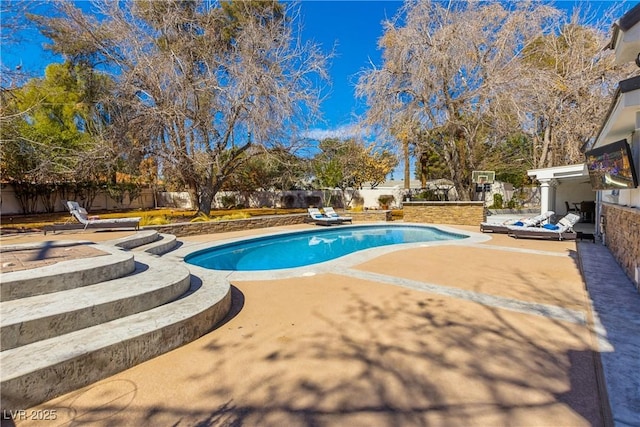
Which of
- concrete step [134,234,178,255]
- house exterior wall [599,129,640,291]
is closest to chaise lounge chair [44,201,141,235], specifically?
concrete step [134,234,178,255]

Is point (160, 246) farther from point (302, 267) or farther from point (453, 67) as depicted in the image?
point (453, 67)

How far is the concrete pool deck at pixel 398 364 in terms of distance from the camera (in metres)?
2.59

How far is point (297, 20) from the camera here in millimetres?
16312

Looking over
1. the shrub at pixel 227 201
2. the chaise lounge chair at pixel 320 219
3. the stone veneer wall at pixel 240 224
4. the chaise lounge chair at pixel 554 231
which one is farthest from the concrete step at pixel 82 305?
the shrub at pixel 227 201

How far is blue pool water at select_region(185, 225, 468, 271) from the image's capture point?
981 cm

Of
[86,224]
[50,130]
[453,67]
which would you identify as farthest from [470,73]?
[50,130]

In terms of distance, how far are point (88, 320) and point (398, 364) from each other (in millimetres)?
3352

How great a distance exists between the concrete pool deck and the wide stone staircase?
0.17 meters

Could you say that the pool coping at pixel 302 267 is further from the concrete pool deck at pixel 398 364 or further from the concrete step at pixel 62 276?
the concrete step at pixel 62 276

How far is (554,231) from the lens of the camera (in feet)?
36.3

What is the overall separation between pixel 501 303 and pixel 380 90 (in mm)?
14579

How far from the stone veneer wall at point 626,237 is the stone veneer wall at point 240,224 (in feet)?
38.6

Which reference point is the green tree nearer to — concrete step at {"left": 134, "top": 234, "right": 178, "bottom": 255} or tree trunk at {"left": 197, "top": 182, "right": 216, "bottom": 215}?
tree trunk at {"left": 197, "top": 182, "right": 216, "bottom": 215}

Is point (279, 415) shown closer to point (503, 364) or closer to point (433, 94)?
point (503, 364)
